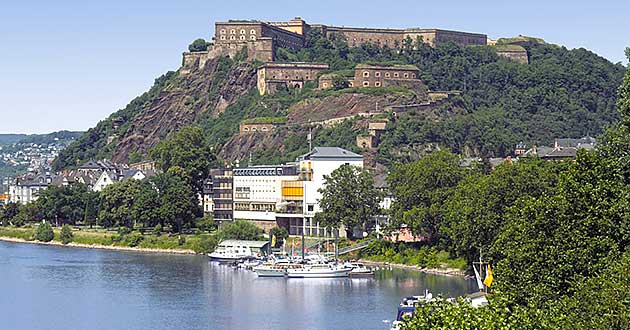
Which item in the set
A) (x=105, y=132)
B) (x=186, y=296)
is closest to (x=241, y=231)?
(x=186, y=296)

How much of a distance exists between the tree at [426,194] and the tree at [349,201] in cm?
418

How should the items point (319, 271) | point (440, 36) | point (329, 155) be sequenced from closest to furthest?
1. point (319, 271)
2. point (329, 155)
3. point (440, 36)

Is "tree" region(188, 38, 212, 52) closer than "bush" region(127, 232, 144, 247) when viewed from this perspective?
No

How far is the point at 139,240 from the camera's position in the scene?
9250cm

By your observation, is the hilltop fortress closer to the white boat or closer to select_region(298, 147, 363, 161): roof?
select_region(298, 147, 363, 161): roof

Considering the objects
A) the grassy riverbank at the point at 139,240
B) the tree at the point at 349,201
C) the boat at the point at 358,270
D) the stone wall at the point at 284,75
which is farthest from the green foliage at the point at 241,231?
the stone wall at the point at 284,75

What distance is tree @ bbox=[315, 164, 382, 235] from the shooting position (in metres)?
80.6

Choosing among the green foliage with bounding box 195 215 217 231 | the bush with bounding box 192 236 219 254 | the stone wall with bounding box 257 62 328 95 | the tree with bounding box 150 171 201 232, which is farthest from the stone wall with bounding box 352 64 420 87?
the bush with bounding box 192 236 219 254

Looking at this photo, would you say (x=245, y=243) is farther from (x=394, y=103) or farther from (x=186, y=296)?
(x=394, y=103)

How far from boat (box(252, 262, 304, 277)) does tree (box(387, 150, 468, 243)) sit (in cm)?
748

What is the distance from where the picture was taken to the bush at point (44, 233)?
10006 cm

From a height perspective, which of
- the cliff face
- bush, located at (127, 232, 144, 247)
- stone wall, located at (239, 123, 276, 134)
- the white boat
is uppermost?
the cliff face

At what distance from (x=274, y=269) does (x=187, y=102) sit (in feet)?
239

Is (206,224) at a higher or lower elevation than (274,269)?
higher
